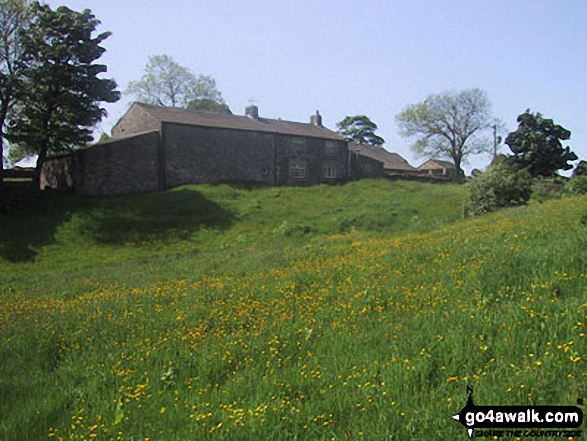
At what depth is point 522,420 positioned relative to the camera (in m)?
3.67

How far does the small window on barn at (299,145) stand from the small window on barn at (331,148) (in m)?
3.16

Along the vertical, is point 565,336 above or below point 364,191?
below

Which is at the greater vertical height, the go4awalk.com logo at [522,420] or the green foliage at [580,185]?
the green foliage at [580,185]

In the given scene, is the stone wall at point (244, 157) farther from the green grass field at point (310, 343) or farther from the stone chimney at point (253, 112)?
the green grass field at point (310, 343)

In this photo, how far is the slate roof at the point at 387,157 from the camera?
206ft

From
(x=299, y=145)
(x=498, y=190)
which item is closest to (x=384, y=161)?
(x=299, y=145)

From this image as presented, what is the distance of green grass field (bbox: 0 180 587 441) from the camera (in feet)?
14.3

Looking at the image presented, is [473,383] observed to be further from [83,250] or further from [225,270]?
[83,250]

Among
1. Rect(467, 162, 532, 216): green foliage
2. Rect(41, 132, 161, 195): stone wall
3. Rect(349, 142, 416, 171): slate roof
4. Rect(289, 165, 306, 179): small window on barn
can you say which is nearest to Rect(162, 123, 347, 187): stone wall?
Rect(289, 165, 306, 179): small window on barn

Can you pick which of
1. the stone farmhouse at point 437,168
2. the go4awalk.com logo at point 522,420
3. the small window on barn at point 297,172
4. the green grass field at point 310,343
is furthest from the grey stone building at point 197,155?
the go4awalk.com logo at point 522,420

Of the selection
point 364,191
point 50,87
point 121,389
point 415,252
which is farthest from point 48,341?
point 364,191

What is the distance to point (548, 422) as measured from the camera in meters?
3.58

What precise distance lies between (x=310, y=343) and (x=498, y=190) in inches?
890

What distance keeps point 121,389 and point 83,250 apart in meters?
19.0
